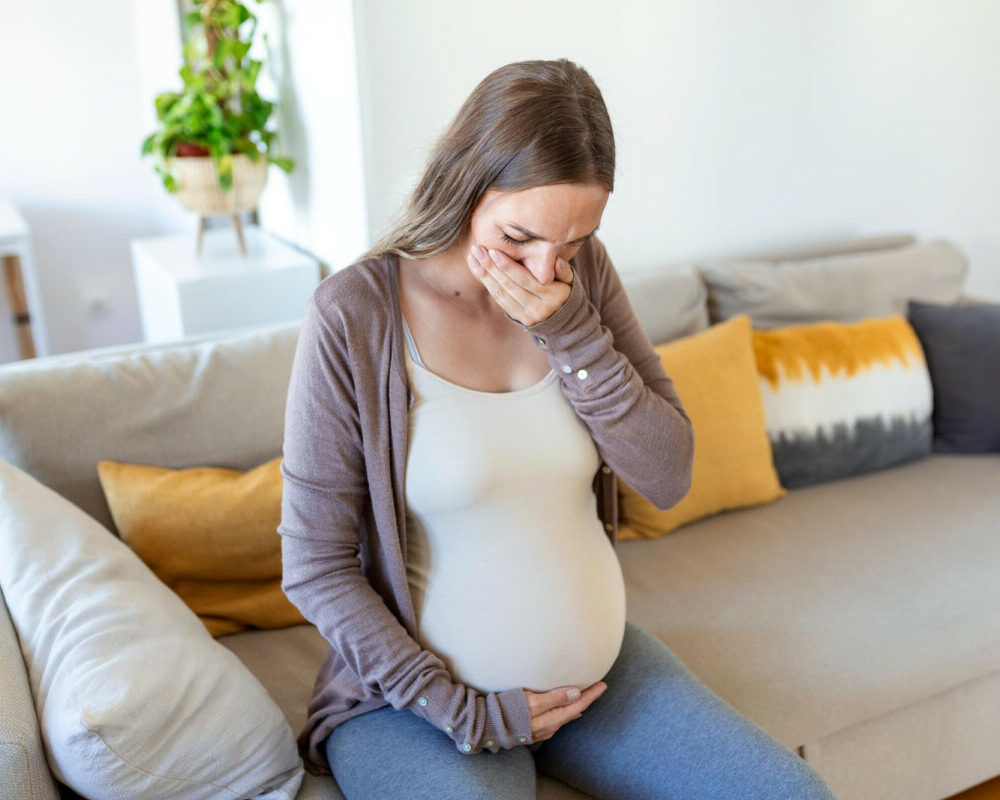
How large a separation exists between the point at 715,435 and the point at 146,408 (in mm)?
1001

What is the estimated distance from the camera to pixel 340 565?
45.5 inches

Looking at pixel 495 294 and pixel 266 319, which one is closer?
pixel 495 294

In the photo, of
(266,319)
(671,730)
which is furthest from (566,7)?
(671,730)

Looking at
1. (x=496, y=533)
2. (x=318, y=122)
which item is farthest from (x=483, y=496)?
(x=318, y=122)

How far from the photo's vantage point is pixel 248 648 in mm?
1526

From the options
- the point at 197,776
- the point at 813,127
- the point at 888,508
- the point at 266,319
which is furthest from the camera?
the point at 813,127

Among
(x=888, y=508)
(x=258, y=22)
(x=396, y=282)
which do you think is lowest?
(x=888, y=508)

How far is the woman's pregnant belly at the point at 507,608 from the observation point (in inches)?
46.0

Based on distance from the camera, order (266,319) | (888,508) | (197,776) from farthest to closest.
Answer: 1. (266,319)
2. (888,508)
3. (197,776)

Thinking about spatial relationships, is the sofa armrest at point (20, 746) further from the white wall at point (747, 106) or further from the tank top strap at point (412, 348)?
the white wall at point (747, 106)

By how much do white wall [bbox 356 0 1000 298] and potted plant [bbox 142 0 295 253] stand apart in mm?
390

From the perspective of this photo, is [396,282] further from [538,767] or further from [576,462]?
[538,767]

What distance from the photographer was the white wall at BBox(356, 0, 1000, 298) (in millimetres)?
1995

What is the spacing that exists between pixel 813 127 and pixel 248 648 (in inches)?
71.7
